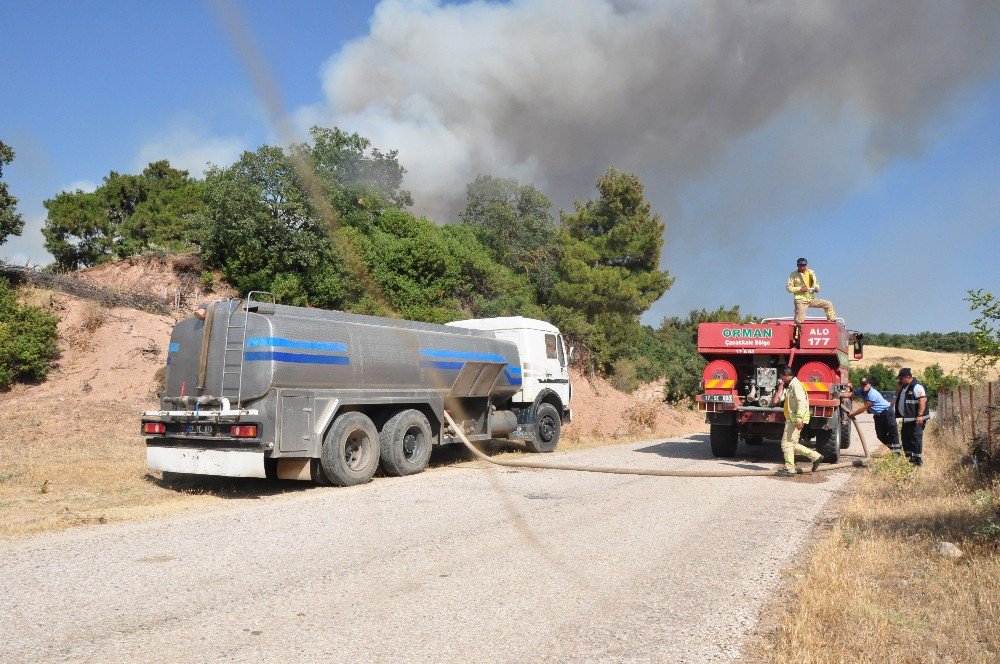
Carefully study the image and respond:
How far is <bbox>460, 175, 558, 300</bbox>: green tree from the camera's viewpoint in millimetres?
43031

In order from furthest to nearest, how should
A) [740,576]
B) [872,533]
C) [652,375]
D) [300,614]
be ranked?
[652,375] < [872,533] < [740,576] < [300,614]

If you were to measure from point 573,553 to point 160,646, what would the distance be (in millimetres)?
3580

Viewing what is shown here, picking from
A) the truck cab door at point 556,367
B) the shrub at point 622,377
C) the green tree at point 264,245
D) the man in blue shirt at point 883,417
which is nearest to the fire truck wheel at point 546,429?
the truck cab door at point 556,367

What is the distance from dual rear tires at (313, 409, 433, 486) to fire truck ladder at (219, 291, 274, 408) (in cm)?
149

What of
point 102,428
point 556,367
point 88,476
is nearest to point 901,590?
point 88,476

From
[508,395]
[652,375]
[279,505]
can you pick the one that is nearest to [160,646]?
[279,505]

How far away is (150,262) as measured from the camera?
28203mm

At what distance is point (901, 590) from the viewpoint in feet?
17.8

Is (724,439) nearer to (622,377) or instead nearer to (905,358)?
(622,377)

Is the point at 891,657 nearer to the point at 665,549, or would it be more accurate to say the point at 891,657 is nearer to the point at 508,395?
the point at 665,549

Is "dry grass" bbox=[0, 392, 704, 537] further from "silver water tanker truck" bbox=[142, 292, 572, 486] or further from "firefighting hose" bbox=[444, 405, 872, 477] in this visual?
"firefighting hose" bbox=[444, 405, 872, 477]

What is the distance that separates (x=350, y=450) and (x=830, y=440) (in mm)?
9231

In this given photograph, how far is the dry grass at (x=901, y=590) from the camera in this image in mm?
4289

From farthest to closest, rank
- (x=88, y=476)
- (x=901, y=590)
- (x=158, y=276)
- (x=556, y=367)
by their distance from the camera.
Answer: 1. (x=158, y=276)
2. (x=556, y=367)
3. (x=88, y=476)
4. (x=901, y=590)
